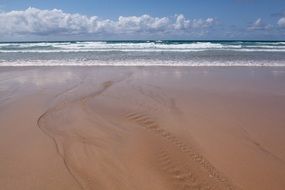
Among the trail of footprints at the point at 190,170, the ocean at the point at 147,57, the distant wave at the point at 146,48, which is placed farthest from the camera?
the distant wave at the point at 146,48

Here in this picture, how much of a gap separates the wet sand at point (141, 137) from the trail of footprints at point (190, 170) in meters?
0.01

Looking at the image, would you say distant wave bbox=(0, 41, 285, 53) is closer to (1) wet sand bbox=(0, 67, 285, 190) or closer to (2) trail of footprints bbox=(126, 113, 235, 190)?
(1) wet sand bbox=(0, 67, 285, 190)

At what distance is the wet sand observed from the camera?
10.3 ft

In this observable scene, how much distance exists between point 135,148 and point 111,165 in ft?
1.96

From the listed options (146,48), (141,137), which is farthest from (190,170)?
(146,48)

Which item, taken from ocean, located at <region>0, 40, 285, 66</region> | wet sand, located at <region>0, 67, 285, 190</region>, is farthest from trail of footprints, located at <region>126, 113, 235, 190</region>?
ocean, located at <region>0, 40, 285, 66</region>

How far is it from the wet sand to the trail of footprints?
0.01m

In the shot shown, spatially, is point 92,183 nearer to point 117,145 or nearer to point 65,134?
point 117,145

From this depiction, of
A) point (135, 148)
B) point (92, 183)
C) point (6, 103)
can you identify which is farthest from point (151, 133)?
point (6, 103)

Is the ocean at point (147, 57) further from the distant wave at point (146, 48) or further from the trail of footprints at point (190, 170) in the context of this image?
the trail of footprints at point (190, 170)

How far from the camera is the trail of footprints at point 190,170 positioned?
3045mm

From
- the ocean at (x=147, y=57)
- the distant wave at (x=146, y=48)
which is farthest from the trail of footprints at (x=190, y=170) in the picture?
the distant wave at (x=146, y=48)

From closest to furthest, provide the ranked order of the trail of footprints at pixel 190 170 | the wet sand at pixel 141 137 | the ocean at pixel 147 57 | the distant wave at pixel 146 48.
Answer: the trail of footprints at pixel 190 170 → the wet sand at pixel 141 137 → the ocean at pixel 147 57 → the distant wave at pixel 146 48

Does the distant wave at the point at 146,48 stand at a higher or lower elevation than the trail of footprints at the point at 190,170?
lower
